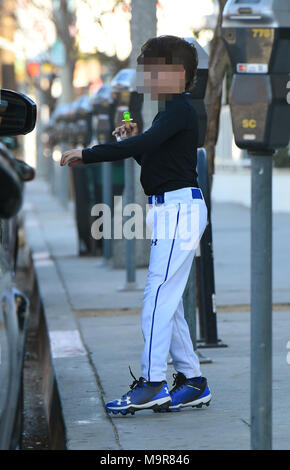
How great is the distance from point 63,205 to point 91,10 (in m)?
5.18

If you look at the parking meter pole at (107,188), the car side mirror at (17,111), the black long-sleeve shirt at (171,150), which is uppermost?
the car side mirror at (17,111)

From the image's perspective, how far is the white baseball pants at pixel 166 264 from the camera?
17.2 ft

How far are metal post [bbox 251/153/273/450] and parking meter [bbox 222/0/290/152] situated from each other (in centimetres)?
9

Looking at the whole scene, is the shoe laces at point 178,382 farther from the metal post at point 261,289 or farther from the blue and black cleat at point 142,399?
the metal post at point 261,289

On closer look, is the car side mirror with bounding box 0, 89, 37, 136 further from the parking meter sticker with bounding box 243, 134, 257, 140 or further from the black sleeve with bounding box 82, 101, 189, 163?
the parking meter sticker with bounding box 243, 134, 257, 140

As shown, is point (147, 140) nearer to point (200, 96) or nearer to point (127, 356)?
point (200, 96)

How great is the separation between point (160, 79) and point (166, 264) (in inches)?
33.0

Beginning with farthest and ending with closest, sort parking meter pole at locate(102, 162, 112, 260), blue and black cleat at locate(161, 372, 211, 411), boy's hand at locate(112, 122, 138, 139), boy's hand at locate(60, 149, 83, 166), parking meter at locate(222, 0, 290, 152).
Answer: parking meter pole at locate(102, 162, 112, 260) → blue and black cleat at locate(161, 372, 211, 411) → boy's hand at locate(112, 122, 138, 139) → boy's hand at locate(60, 149, 83, 166) → parking meter at locate(222, 0, 290, 152)

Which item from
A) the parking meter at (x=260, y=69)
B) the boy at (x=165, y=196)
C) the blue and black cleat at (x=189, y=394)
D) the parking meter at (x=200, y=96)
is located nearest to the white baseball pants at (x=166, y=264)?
the boy at (x=165, y=196)

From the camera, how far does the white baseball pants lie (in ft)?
17.2

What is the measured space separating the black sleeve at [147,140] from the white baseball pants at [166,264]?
0.30 m

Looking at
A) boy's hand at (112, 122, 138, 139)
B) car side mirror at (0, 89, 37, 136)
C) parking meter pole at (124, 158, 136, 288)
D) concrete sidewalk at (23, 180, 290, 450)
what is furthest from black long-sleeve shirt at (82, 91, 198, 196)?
parking meter pole at (124, 158, 136, 288)

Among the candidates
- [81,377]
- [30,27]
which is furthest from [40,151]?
[81,377]

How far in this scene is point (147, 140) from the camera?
5047mm
